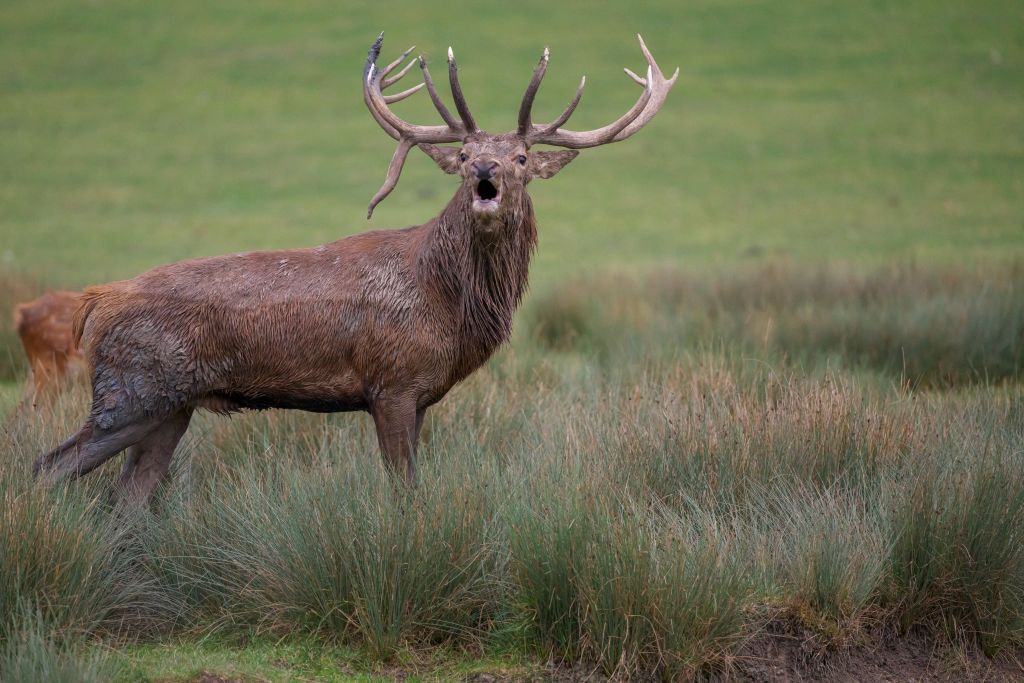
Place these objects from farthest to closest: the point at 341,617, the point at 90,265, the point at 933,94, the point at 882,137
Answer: the point at 933,94
the point at 882,137
the point at 90,265
the point at 341,617

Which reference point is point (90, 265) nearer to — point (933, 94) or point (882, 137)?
point (882, 137)

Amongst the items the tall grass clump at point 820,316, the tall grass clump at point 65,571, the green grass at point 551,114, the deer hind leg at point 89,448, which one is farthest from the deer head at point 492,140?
the green grass at point 551,114

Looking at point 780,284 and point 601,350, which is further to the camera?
point 780,284

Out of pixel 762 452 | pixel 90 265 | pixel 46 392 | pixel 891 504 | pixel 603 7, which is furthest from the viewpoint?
pixel 603 7

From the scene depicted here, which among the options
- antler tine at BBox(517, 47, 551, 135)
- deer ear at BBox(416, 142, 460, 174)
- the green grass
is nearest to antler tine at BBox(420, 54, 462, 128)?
deer ear at BBox(416, 142, 460, 174)

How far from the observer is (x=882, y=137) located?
29.1 m

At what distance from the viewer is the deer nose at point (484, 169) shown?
23.6 feet


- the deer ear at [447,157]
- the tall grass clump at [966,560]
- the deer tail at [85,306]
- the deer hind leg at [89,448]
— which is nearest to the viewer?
the tall grass clump at [966,560]

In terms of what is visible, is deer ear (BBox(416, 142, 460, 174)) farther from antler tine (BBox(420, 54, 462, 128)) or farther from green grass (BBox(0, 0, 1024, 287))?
green grass (BBox(0, 0, 1024, 287))

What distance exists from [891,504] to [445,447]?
2.67 meters

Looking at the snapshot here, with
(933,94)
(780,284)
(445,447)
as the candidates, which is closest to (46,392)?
(445,447)

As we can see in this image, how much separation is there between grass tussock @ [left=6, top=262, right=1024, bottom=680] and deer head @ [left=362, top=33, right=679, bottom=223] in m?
1.52

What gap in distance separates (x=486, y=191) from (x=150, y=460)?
2.50 meters

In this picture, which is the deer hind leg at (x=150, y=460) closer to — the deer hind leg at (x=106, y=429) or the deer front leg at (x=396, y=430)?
the deer hind leg at (x=106, y=429)
